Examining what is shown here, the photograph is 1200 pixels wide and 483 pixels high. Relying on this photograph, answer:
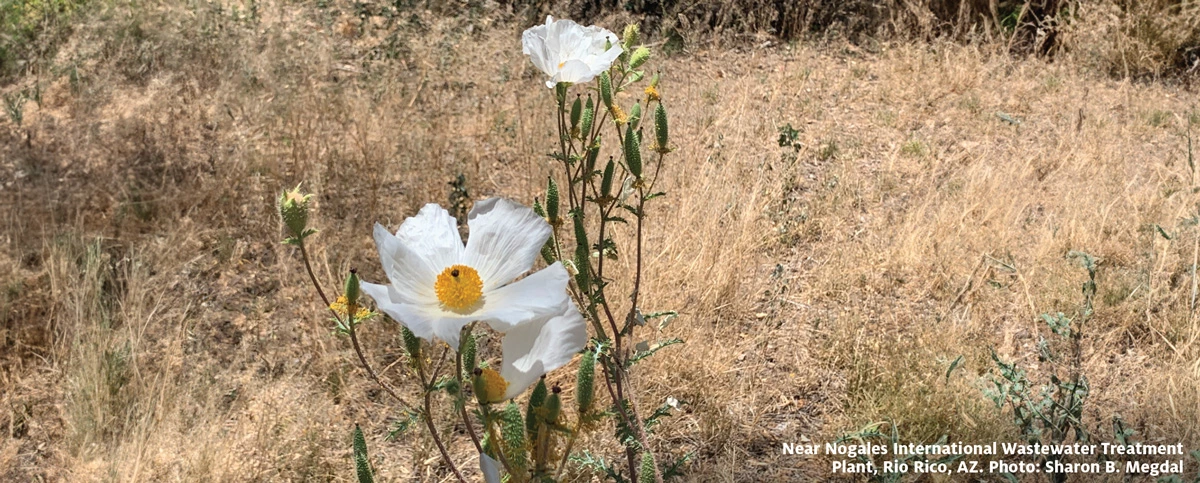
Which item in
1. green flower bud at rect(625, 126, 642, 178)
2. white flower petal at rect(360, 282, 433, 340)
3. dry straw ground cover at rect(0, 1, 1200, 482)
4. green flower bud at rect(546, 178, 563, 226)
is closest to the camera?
white flower petal at rect(360, 282, 433, 340)

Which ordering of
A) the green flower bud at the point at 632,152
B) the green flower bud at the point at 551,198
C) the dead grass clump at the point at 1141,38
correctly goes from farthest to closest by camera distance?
the dead grass clump at the point at 1141,38, the green flower bud at the point at 632,152, the green flower bud at the point at 551,198

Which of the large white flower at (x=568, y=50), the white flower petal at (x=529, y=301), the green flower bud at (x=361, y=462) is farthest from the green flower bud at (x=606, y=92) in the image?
the green flower bud at (x=361, y=462)

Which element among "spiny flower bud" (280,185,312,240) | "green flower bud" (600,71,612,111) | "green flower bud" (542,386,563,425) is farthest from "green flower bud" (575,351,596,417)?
"green flower bud" (600,71,612,111)

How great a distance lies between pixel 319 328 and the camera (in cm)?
260

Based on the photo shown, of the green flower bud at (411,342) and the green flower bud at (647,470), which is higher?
the green flower bud at (411,342)

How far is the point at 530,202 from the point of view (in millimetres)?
3160

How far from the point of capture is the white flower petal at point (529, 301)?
835 millimetres

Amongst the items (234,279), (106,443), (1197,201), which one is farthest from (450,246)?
(1197,201)

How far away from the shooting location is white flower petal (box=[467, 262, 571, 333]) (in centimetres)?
84

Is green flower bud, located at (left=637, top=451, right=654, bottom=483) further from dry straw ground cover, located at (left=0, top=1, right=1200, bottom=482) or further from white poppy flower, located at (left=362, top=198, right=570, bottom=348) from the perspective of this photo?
dry straw ground cover, located at (left=0, top=1, right=1200, bottom=482)

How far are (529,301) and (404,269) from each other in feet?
0.50

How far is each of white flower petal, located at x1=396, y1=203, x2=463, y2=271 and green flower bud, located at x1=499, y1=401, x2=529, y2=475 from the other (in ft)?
0.62

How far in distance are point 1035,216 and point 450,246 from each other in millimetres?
2745

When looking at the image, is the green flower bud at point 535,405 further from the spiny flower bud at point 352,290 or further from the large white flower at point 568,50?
the large white flower at point 568,50
